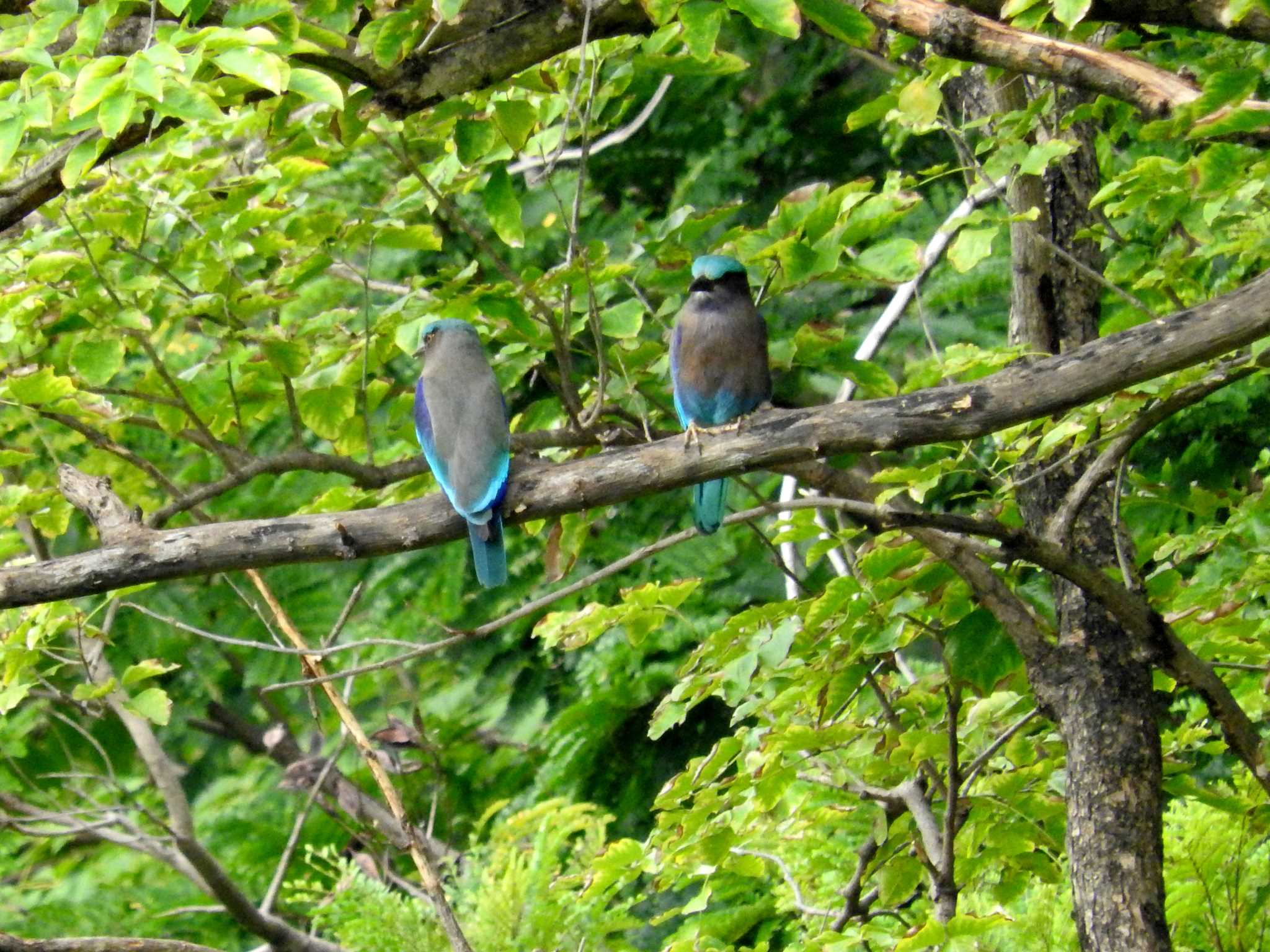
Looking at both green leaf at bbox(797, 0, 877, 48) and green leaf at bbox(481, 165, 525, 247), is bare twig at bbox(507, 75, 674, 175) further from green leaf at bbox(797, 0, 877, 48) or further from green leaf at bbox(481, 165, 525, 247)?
green leaf at bbox(797, 0, 877, 48)

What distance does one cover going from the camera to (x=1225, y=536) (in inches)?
134

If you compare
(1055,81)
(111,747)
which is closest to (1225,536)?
(1055,81)

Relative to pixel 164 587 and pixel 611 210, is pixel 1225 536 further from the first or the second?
pixel 164 587

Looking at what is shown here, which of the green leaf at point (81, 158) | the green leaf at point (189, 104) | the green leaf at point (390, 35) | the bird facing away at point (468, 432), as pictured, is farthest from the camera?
the bird facing away at point (468, 432)

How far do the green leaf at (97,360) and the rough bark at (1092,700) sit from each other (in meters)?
2.34

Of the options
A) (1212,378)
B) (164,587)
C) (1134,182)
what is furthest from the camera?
(164,587)

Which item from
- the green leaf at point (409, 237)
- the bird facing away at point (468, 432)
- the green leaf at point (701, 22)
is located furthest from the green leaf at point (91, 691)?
the green leaf at point (701, 22)

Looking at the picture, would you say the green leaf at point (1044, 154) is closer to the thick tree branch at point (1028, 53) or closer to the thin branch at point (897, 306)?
the thick tree branch at point (1028, 53)

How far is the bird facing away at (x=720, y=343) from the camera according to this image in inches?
178

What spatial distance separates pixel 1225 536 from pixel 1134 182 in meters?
0.84

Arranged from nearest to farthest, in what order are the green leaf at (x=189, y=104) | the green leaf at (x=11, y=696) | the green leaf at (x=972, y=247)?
the green leaf at (x=189, y=104)
the green leaf at (x=972, y=247)
the green leaf at (x=11, y=696)

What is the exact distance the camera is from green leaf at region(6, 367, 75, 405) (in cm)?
351

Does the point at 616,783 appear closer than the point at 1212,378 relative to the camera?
No

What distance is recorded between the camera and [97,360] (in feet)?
12.7
